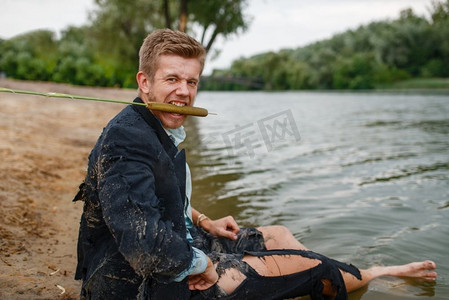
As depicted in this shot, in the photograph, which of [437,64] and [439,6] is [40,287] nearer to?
[437,64]

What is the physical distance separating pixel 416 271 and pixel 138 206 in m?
2.23

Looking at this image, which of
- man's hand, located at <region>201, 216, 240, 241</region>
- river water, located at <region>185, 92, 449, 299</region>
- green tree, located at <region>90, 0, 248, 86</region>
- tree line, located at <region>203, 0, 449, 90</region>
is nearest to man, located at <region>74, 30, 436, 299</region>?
man's hand, located at <region>201, 216, 240, 241</region>

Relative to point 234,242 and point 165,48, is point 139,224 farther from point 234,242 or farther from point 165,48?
point 234,242

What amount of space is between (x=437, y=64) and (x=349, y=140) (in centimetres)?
5646

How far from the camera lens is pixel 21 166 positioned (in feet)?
15.9

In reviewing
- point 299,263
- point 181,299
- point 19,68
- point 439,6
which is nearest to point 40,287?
point 181,299

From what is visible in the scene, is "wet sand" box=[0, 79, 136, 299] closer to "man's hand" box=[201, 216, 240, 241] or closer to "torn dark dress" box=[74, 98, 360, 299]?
"torn dark dress" box=[74, 98, 360, 299]

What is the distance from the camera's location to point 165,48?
1912mm

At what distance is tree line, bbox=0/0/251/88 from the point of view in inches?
693

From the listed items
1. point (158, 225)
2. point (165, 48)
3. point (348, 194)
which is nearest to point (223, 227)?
point (158, 225)

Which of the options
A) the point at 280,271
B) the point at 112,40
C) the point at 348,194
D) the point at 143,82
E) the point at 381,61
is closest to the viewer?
the point at 143,82

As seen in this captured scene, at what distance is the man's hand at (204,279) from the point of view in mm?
1914

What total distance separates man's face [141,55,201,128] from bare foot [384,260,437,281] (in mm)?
1924

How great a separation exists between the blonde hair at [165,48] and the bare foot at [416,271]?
2.05m
